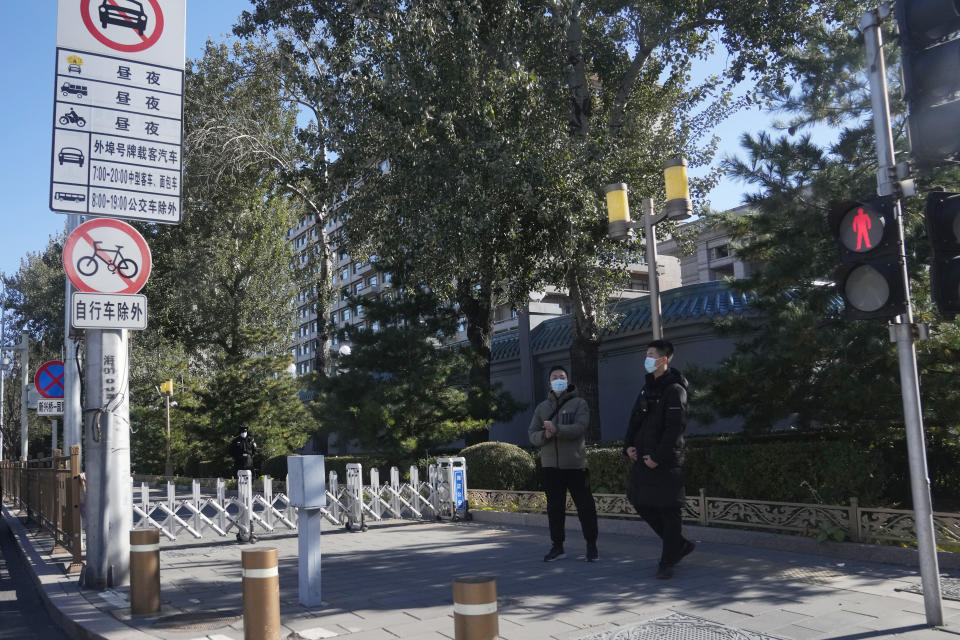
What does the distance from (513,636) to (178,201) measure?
5.12 meters

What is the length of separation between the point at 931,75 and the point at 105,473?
6.93m

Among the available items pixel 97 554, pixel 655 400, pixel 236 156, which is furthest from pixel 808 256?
pixel 236 156

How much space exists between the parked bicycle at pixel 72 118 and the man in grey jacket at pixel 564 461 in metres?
4.89

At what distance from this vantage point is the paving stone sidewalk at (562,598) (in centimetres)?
482

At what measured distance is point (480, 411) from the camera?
17547 millimetres

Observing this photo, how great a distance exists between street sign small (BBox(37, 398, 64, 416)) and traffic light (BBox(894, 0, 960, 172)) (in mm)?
15813

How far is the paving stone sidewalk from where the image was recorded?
4824 millimetres

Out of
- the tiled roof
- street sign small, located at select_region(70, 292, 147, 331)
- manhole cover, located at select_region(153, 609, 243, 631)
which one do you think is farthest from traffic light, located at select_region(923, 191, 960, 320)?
the tiled roof

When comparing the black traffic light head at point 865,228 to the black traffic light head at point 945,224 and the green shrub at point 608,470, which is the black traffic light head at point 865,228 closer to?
the black traffic light head at point 945,224

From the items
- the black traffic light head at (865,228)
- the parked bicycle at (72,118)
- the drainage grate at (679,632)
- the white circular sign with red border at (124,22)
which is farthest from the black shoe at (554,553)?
the white circular sign with red border at (124,22)

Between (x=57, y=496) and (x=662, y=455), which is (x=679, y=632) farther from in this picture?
(x=57, y=496)

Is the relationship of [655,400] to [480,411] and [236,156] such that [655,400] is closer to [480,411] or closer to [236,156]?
[480,411]

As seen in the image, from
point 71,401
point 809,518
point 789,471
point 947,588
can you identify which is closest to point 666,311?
point 789,471

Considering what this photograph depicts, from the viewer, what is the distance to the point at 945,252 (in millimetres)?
4129
